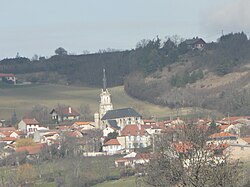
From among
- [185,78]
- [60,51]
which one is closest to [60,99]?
[185,78]

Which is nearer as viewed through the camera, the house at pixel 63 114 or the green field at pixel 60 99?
the house at pixel 63 114

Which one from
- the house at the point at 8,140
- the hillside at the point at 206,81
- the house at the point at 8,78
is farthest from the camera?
the house at the point at 8,78

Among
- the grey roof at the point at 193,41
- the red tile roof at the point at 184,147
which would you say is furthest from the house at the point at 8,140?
the red tile roof at the point at 184,147

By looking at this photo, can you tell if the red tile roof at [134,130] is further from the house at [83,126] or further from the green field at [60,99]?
the green field at [60,99]

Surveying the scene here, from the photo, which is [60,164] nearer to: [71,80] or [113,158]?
[113,158]

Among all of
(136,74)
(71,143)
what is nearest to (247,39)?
(136,74)

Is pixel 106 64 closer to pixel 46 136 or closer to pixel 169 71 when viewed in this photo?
pixel 169 71

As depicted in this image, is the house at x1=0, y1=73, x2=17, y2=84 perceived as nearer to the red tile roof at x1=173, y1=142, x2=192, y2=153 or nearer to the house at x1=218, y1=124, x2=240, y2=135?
the house at x1=218, y1=124, x2=240, y2=135
